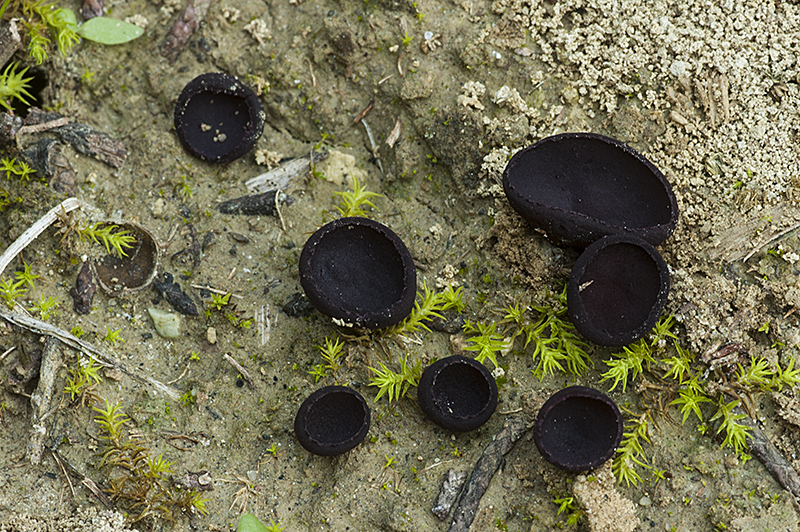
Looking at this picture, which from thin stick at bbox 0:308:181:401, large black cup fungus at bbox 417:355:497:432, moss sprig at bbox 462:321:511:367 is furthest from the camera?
moss sprig at bbox 462:321:511:367

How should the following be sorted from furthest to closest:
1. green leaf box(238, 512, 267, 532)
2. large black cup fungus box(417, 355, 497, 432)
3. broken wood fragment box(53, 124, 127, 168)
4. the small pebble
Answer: broken wood fragment box(53, 124, 127, 168) < the small pebble < large black cup fungus box(417, 355, 497, 432) < green leaf box(238, 512, 267, 532)

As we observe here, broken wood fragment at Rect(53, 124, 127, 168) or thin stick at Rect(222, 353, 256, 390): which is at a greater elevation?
broken wood fragment at Rect(53, 124, 127, 168)

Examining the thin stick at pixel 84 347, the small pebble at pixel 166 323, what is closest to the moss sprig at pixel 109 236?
the small pebble at pixel 166 323

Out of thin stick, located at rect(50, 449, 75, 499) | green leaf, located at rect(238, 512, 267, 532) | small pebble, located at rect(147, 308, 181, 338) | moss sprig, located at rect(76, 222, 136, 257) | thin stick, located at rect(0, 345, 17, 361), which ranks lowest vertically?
thin stick, located at rect(50, 449, 75, 499)

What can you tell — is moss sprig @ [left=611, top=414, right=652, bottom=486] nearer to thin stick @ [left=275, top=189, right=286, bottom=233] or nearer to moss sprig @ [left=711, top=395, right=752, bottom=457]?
moss sprig @ [left=711, top=395, right=752, bottom=457]

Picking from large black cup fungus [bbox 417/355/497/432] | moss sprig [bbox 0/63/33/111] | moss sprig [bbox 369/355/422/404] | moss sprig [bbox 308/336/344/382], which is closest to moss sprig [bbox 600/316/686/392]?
large black cup fungus [bbox 417/355/497/432]
